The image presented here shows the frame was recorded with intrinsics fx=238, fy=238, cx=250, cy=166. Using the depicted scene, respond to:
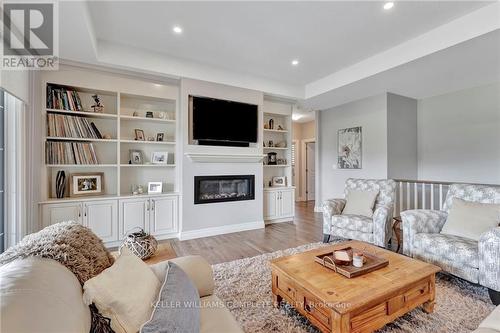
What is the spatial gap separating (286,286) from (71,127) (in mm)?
3482

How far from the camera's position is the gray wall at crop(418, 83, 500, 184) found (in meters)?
4.22

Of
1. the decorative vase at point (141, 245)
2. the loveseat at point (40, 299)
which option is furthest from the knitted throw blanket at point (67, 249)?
the decorative vase at point (141, 245)

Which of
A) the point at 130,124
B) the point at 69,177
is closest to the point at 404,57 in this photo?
the point at 130,124

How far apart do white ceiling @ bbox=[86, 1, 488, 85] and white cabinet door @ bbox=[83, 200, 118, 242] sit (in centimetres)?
224

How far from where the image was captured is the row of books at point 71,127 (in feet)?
10.5

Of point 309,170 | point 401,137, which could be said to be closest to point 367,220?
point 401,137

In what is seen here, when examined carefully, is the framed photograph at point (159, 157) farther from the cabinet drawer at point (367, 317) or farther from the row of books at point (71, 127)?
the cabinet drawer at point (367, 317)

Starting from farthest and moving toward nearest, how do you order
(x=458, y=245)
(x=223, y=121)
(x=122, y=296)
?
(x=223, y=121) → (x=458, y=245) → (x=122, y=296)

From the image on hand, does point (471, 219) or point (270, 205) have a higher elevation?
point (471, 219)

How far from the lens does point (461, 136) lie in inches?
181

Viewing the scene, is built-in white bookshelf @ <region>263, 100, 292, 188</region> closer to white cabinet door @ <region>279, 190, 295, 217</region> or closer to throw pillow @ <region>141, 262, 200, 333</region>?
white cabinet door @ <region>279, 190, 295, 217</region>

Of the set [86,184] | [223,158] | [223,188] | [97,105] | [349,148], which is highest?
[97,105]

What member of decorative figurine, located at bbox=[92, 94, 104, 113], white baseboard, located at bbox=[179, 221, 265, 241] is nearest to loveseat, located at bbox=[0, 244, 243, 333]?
white baseboard, located at bbox=[179, 221, 265, 241]

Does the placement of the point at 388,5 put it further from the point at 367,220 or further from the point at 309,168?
the point at 309,168
